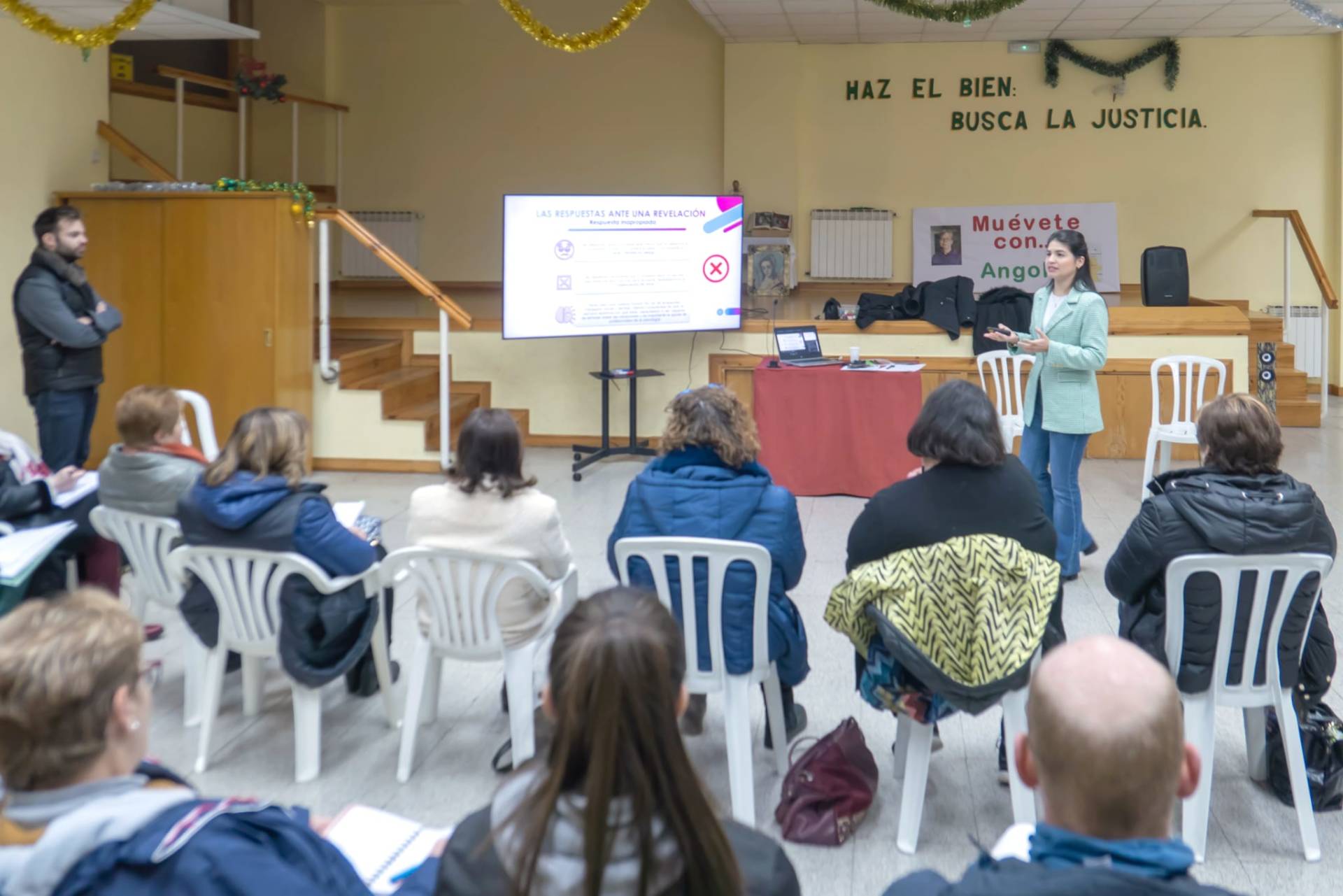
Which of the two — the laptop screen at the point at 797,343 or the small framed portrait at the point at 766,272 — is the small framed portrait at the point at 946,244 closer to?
the small framed portrait at the point at 766,272

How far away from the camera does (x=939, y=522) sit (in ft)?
8.92

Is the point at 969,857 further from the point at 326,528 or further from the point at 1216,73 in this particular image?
the point at 1216,73

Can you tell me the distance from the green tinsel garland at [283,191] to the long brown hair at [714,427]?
461 centimetres

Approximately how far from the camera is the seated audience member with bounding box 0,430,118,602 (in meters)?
3.45

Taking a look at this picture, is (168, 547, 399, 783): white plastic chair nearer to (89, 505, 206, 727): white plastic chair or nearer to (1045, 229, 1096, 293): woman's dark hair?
(89, 505, 206, 727): white plastic chair

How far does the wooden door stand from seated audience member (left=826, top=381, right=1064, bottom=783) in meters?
4.95

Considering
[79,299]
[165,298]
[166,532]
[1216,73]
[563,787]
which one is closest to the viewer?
[563,787]

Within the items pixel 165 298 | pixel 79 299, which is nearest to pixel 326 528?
pixel 79 299

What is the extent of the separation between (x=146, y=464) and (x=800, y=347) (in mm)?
4321

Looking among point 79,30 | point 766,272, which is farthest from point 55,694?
point 766,272

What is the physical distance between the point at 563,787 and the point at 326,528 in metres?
1.91

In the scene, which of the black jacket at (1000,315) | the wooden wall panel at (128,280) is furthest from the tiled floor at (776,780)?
the black jacket at (1000,315)

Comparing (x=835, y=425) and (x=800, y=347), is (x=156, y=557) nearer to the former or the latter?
(x=835, y=425)

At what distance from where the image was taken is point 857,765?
115 inches
